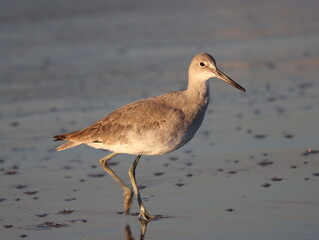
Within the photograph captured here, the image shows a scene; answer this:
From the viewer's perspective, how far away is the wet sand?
6.38 m

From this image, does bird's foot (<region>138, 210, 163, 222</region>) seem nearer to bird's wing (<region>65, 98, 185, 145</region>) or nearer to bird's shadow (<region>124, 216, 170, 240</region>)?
bird's shadow (<region>124, 216, 170, 240</region>)

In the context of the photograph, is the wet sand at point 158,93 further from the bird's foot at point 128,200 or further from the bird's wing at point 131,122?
the bird's wing at point 131,122

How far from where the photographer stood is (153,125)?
6660 mm

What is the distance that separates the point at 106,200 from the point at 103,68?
5.35 m

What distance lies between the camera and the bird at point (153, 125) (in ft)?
21.7

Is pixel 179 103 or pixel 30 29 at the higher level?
pixel 30 29

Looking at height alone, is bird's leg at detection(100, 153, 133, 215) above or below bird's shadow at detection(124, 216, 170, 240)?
above

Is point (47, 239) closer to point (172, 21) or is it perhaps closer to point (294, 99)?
point (294, 99)

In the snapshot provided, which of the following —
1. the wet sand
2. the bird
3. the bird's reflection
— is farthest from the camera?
the bird

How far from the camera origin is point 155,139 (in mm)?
6598

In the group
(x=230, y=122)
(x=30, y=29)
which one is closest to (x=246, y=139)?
(x=230, y=122)

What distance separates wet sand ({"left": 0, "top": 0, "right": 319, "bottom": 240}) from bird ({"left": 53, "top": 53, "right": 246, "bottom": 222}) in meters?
0.45

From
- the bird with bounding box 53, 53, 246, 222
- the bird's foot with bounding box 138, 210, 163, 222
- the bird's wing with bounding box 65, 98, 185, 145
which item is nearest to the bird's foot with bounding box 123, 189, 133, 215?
the bird with bounding box 53, 53, 246, 222

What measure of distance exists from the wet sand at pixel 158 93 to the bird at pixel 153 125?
45cm
